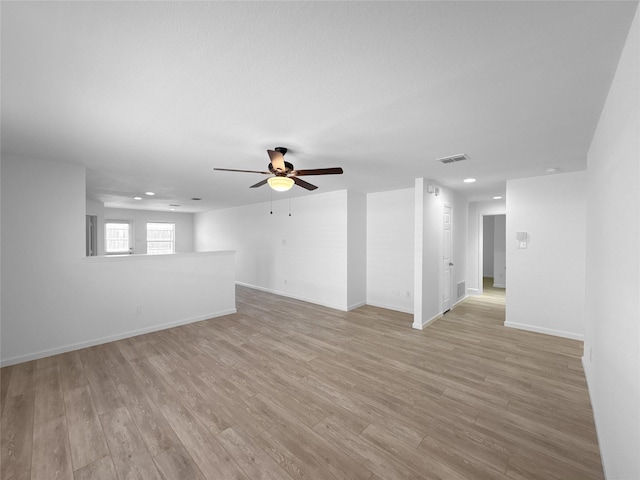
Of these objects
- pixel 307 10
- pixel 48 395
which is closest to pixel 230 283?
pixel 48 395

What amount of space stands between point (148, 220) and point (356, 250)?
7.99 metres

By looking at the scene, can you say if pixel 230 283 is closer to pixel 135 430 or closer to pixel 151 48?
pixel 135 430

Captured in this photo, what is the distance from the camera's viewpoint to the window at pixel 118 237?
28.1 ft

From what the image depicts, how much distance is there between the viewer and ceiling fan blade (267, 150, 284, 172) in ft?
8.02

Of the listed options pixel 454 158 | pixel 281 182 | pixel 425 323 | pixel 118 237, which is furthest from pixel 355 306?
pixel 118 237

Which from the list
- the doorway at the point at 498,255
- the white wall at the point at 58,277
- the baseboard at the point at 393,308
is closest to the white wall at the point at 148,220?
the white wall at the point at 58,277

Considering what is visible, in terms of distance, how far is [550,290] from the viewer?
3986mm

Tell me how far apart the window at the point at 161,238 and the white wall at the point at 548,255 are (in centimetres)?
1053

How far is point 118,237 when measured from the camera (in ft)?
28.8

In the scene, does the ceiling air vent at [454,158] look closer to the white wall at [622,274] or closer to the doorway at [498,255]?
the white wall at [622,274]

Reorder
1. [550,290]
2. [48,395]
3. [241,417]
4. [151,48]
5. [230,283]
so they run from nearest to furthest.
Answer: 1. [151,48]
2. [241,417]
3. [48,395]
4. [550,290]
5. [230,283]

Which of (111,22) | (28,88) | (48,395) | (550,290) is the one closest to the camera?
(111,22)

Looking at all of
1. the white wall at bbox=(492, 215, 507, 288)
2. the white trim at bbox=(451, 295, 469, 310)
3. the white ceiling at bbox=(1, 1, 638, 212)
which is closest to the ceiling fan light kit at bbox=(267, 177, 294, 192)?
the white ceiling at bbox=(1, 1, 638, 212)

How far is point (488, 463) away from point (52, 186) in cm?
539
